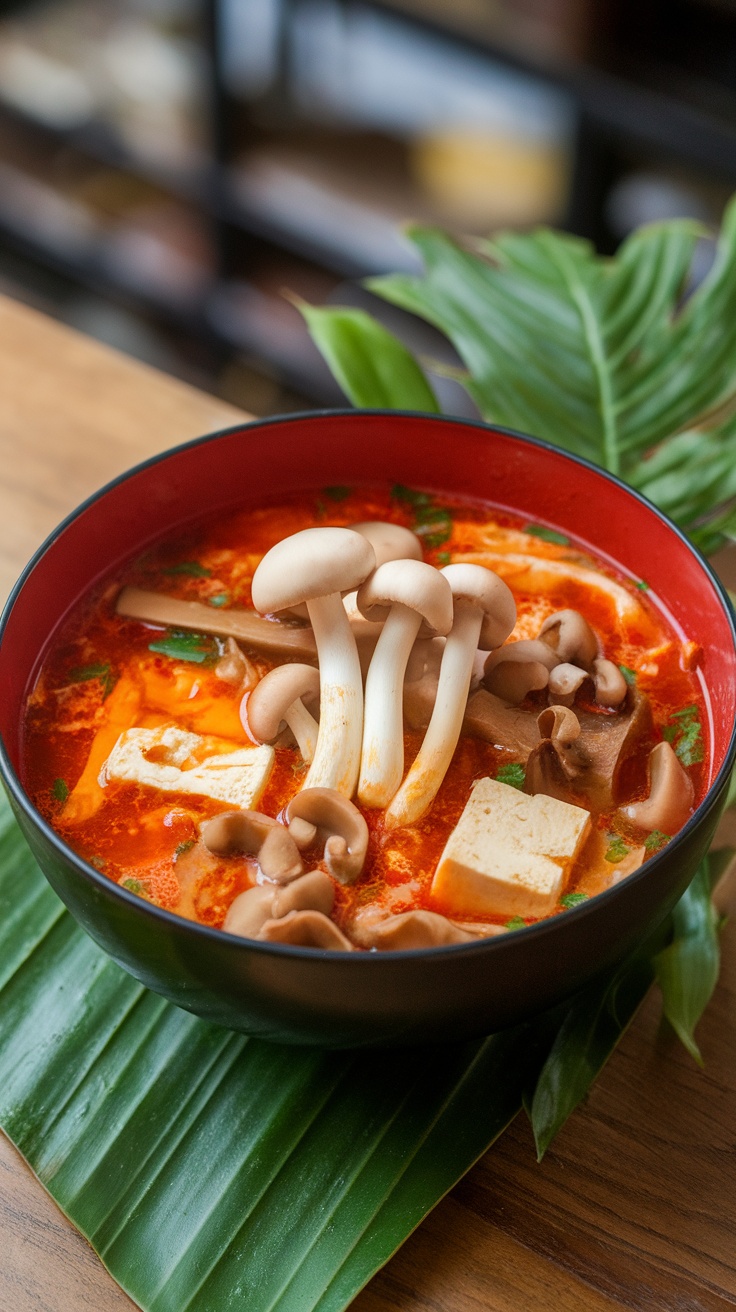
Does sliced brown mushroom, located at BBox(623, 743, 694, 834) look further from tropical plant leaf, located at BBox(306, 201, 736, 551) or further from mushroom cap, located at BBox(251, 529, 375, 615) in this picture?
tropical plant leaf, located at BBox(306, 201, 736, 551)

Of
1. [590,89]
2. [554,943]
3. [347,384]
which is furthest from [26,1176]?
[590,89]

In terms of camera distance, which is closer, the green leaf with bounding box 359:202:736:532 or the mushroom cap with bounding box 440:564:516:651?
the mushroom cap with bounding box 440:564:516:651

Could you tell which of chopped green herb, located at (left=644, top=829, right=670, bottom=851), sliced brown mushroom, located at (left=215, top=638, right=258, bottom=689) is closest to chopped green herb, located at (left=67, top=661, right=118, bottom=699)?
sliced brown mushroom, located at (left=215, top=638, right=258, bottom=689)

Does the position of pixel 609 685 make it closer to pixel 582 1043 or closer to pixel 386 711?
pixel 386 711

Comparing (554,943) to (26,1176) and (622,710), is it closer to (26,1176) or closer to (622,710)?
(622,710)

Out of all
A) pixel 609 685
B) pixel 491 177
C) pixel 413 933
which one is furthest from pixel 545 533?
pixel 491 177

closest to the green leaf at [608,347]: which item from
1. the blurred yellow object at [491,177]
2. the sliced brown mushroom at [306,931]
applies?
the sliced brown mushroom at [306,931]

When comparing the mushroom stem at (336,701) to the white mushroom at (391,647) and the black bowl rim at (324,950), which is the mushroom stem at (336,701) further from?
the black bowl rim at (324,950)
